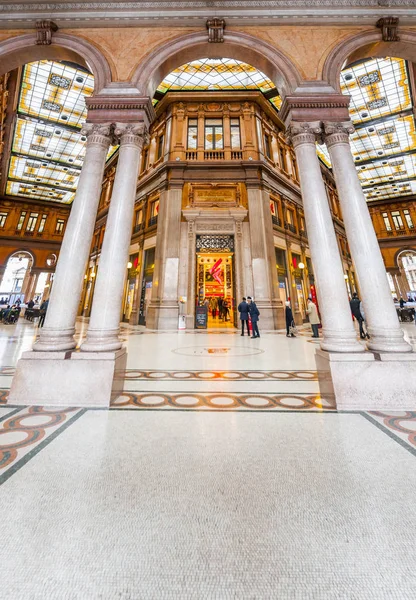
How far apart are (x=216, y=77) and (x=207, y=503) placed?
17394 mm

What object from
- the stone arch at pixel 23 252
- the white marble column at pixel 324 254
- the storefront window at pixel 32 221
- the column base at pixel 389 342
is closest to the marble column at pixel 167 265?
the white marble column at pixel 324 254

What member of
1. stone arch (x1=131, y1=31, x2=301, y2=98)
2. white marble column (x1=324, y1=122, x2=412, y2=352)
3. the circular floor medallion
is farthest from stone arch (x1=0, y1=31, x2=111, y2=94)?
the circular floor medallion

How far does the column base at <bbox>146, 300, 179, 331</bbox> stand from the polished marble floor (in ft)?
28.1

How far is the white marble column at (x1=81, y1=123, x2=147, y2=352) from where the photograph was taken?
10.2 ft

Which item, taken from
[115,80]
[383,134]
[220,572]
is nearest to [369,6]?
[115,80]

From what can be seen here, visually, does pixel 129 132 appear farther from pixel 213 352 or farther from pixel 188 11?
pixel 213 352

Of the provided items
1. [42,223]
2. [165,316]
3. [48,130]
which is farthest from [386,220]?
[42,223]

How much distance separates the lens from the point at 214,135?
541 inches

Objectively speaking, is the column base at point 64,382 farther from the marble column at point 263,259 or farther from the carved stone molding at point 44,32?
the marble column at point 263,259

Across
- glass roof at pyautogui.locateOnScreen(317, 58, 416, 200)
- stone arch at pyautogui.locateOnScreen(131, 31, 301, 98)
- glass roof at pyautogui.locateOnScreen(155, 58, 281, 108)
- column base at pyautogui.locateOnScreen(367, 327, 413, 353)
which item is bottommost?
column base at pyautogui.locateOnScreen(367, 327, 413, 353)

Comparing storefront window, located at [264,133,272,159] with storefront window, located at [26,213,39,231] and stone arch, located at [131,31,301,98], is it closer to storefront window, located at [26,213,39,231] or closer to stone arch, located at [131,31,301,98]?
stone arch, located at [131,31,301,98]

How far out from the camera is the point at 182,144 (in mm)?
13203

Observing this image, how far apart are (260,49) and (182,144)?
1046 centimetres

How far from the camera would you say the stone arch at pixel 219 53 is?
3.86 metres
